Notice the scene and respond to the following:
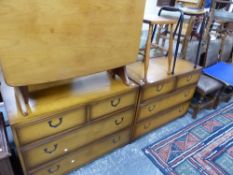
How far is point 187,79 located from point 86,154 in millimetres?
1171

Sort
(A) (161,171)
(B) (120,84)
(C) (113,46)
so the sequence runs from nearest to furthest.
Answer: (C) (113,46) → (B) (120,84) → (A) (161,171)

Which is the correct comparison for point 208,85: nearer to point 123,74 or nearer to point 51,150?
point 123,74

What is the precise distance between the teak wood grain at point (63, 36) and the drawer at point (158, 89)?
0.41 meters

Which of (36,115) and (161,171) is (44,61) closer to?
(36,115)

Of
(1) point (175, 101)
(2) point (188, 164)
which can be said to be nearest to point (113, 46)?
(1) point (175, 101)

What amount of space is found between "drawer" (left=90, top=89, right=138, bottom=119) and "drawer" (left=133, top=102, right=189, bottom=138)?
35 cm

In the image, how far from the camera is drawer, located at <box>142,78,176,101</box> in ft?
4.96

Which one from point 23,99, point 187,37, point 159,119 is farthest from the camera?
point 187,37

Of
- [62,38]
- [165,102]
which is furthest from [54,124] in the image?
[165,102]

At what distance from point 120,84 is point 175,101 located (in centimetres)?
77

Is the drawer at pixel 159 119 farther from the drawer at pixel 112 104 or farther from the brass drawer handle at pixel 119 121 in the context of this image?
the drawer at pixel 112 104

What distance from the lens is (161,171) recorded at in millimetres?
1521

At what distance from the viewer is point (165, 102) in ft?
5.85

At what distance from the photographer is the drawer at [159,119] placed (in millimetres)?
1735
